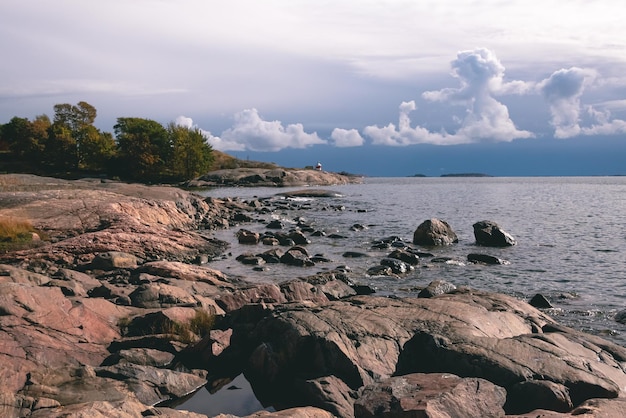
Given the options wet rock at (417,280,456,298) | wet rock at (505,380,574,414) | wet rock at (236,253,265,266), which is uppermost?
wet rock at (505,380,574,414)

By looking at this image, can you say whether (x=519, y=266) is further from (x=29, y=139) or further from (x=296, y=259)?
(x=29, y=139)

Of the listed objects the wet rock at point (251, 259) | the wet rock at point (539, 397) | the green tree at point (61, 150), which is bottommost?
the wet rock at point (251, 259)

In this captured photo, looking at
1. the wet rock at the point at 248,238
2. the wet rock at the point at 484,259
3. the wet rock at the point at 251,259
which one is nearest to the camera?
the wet rock at the point at 251,259

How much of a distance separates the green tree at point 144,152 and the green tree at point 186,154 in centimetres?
245

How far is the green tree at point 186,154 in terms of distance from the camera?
123 metres

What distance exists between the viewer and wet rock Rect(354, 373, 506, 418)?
26.5 feet

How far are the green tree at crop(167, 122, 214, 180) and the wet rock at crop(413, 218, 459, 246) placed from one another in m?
96.2

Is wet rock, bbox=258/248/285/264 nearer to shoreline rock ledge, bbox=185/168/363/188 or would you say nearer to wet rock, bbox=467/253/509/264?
wet rock, bbox=467/253/509/264

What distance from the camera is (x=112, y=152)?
4796 inches

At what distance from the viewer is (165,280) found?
56.9ft

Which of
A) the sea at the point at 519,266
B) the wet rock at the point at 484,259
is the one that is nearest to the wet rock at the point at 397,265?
the sea at the point at 519,266

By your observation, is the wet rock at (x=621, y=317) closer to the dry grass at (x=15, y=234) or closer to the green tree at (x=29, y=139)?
the dry grass at (x=15, y=234)

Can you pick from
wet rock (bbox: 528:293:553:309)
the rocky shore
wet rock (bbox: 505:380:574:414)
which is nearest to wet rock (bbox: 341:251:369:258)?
wet rock (bbox: 528:293:553:309)

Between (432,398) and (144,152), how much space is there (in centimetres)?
11837
